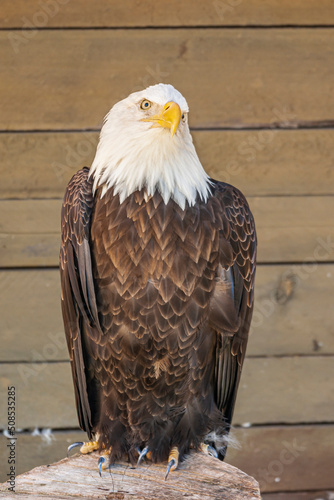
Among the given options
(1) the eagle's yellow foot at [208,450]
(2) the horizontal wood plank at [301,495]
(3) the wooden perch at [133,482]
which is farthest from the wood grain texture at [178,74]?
(2) the horizontal wood plank at [301,495]

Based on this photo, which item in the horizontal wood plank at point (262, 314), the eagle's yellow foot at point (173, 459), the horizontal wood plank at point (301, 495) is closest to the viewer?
the eagle's yellow foot at point (173, 459)

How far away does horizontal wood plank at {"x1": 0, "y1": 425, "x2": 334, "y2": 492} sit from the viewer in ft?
10.4

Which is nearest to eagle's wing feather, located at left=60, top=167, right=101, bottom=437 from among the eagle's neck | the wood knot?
the eagle's neck

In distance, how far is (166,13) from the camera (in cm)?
307

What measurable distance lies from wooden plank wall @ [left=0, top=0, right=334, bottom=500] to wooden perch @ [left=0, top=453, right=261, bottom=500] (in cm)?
96

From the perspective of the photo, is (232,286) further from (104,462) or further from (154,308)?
(104,462)

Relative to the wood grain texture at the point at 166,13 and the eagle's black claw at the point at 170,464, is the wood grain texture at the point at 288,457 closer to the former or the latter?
the eagle's black claw at the point at 170,464

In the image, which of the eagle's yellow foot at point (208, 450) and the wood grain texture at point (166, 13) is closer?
the eagle's yellow foot at point (208, 450)

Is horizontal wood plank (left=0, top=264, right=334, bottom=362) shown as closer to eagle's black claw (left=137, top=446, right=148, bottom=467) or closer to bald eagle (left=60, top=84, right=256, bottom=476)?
bald eagle (left=60, top=84, right=256, bottom=476)

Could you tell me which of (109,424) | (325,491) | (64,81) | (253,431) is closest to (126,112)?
(64,81)

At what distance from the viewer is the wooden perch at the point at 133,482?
197 centimetres

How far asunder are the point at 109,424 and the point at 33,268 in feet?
3.26

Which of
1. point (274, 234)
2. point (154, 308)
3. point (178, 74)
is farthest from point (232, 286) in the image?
point (178, 74)

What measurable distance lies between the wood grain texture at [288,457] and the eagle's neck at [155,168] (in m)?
1.44
